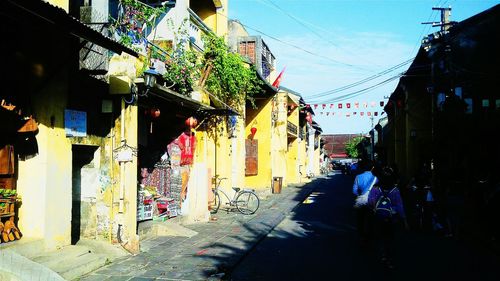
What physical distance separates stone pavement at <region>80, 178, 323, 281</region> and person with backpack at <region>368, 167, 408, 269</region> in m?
2.71

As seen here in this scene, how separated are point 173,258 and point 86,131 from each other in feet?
9.74

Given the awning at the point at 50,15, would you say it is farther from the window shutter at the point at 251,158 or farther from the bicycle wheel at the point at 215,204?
the window shutter at the point at 251,158

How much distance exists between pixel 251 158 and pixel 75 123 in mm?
17917

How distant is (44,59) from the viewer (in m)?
7.22

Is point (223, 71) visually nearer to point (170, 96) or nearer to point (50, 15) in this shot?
point (170, 96)

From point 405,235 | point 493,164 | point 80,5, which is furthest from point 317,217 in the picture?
point 80,5

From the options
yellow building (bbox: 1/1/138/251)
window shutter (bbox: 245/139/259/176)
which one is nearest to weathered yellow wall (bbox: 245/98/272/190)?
window shutter (bbox: 245/139/259/176)

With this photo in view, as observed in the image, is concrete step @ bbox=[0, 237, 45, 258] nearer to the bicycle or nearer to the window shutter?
the bicycle

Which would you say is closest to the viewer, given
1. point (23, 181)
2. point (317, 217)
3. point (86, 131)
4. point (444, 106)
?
point (23, 181)

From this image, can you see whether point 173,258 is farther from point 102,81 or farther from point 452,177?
point 452,177

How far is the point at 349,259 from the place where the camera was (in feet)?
27.6

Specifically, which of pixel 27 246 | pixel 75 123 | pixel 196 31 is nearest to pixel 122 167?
pixel 75 123

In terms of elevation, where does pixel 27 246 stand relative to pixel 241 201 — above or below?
above

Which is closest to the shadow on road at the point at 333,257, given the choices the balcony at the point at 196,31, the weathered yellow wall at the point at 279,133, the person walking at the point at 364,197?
the person walking at the point at 364,197
